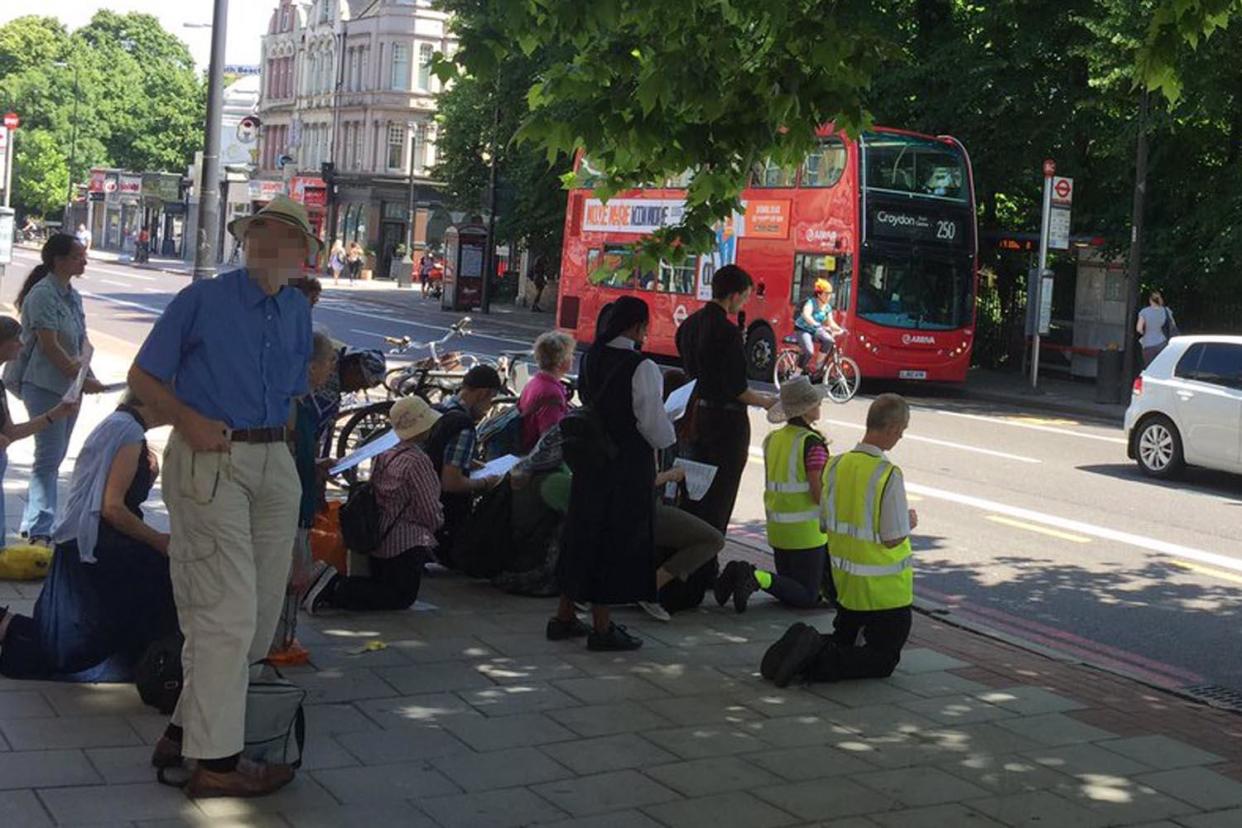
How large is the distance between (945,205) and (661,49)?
1844 centimetres

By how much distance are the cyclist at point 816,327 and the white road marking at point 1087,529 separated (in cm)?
892

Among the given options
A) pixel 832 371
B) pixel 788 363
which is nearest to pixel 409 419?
pixel 832 371

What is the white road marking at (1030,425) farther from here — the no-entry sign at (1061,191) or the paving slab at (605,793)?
the paving slab at (605,793)

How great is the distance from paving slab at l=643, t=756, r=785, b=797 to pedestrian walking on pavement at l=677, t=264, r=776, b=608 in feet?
8.97

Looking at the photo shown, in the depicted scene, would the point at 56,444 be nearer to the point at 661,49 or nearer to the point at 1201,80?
the point at 661,49

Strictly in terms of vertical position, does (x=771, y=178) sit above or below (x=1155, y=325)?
above

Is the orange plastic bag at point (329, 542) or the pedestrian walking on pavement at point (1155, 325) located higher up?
the pedestrian walking on pavement at point (1155, 325)

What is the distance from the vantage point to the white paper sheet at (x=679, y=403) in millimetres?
A: 8945

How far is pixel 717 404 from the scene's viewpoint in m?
8.83

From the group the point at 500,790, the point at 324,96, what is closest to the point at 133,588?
the point at 500,790

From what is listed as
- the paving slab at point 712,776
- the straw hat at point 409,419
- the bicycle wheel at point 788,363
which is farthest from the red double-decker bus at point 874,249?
the paving slab at point 712,776

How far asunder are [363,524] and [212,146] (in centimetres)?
575

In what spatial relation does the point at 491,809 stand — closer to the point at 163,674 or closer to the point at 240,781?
the point at 240,781

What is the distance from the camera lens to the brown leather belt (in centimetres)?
507
